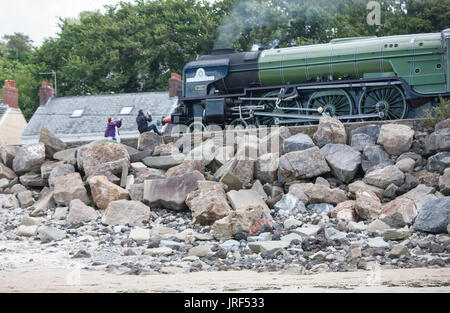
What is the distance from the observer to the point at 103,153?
13234 mm

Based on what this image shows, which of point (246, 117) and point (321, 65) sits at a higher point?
point (321, 65)

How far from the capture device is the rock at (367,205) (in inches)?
402

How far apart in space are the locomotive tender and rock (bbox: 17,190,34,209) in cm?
515

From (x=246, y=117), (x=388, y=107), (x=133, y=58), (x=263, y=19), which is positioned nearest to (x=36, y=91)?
(x=133, y=58)

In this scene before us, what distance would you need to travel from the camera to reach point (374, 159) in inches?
467

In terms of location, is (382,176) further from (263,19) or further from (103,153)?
(263,19)

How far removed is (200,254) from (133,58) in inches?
1201

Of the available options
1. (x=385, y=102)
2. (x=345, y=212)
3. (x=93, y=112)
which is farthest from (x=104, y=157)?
(x=93, y=112)

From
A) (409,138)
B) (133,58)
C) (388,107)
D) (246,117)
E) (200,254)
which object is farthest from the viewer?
(133,58)

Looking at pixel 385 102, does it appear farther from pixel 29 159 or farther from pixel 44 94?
pixel 44 94

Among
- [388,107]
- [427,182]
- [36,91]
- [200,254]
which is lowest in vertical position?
[200,254]

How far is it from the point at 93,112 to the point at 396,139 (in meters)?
22.9

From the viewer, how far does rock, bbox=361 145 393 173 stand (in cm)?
1178

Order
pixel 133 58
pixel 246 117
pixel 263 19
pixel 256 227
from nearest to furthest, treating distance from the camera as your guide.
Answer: pixel 256 227 < pixel 246 117 < pixel 263 19 < pixel 133 58
